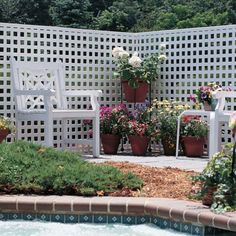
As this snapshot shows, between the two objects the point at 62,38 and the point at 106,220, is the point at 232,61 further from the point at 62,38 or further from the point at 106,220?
the point at 106,220

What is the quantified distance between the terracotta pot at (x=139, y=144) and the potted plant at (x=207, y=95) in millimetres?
887

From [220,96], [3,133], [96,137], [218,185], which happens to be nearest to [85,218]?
Result: [218,185]

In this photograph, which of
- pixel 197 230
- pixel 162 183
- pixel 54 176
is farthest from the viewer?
pixel 162 183

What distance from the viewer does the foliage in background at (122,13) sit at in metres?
28.5

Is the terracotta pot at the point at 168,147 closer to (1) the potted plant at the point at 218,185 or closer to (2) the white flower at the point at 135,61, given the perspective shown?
(2) the white flower at the point at 135,61

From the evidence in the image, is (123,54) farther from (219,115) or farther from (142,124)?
(219,115)

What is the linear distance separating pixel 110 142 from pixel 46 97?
1.48 meters

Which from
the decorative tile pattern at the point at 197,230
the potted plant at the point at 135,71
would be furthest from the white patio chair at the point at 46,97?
the decorative tile pattern at the point at 197,230

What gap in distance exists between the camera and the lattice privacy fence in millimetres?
8625

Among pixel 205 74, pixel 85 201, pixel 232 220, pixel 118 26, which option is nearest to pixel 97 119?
pixel 205 74

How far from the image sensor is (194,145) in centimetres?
856

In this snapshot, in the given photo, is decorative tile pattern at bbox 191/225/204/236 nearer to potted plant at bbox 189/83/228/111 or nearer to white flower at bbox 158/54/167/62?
potted plant at bbox 189/83/228/111

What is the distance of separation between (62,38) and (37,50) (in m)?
0.42

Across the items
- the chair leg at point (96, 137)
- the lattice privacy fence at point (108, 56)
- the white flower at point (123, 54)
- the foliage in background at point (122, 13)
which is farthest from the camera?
the foliage in background at point (122, 13)
